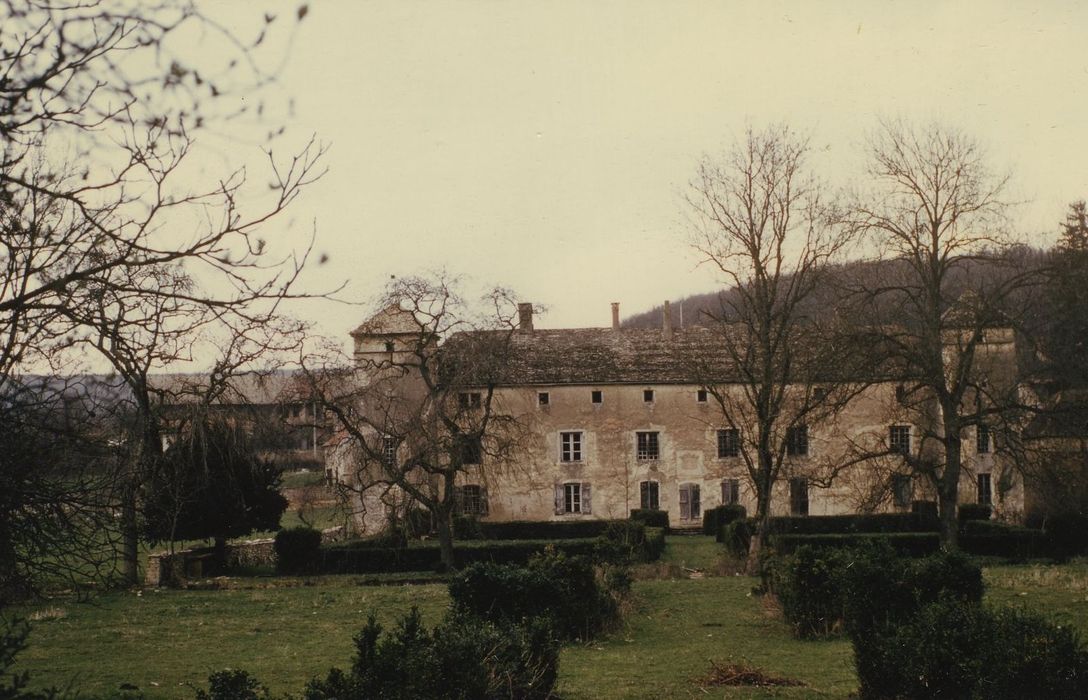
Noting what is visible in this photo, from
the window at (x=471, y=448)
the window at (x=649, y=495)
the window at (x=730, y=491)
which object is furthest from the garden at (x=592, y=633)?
the window at (x=730, y=491)

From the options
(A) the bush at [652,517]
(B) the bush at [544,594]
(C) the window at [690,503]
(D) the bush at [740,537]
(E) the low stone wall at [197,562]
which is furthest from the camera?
(C) the window at [690,503]

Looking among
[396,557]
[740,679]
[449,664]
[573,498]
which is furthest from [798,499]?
[449,664]

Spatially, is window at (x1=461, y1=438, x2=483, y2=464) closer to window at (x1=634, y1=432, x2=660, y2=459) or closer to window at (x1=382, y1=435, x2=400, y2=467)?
window at (x1=382, y1=435, x2=400, y2=467)

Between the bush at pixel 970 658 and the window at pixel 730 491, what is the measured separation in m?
33.1

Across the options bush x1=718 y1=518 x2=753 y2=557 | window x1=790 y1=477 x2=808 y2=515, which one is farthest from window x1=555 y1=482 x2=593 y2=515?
bush x1=718 y1=518 x2=753 y2=557

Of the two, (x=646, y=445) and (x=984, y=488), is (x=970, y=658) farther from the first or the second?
(x=984, y=488)

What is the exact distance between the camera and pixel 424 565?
28.4 meters

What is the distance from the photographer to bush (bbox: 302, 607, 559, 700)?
7184 millimetres

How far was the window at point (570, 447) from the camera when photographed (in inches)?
1713

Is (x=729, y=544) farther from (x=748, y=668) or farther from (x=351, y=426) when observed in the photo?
(x=748, y=668)

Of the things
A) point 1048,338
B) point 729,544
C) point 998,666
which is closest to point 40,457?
point 998,666

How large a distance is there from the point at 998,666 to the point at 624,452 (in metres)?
35.1

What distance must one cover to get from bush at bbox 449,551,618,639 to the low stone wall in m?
11.0

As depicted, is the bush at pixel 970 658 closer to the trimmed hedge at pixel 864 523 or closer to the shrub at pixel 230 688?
the shrub at pixel 230 688
